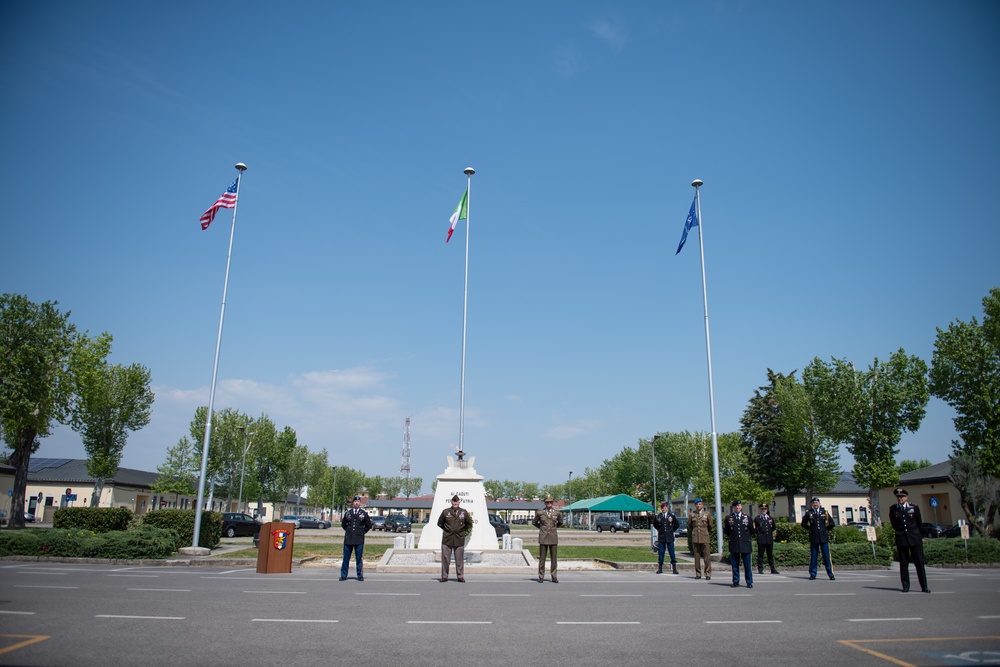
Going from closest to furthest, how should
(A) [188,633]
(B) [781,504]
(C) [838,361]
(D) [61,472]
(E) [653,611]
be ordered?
(A) [188,633] < (E) [653,611] < (C) [838,361] < (D) [61,472] < (B) [781,504]

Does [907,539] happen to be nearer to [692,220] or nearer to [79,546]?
[692,220]

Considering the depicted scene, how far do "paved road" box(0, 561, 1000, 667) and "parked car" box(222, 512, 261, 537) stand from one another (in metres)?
26.3

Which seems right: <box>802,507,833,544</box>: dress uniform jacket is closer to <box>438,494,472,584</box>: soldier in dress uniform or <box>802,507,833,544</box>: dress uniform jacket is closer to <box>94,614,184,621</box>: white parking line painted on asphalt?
<box>438,494,472,584</box>: soldier in dress uniform

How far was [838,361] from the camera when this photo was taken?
3816 centimetres

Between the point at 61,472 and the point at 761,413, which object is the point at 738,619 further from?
the point at 61,472

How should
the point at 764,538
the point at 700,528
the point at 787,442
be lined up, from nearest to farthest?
the point at 700,528 → the point at 764,538 → the point at 787,442

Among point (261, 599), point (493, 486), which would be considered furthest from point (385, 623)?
point (493, 486)

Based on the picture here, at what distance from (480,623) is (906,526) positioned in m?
9.09

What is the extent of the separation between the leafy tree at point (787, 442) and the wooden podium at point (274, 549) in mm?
38985

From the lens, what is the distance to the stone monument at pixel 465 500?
21.3 metres

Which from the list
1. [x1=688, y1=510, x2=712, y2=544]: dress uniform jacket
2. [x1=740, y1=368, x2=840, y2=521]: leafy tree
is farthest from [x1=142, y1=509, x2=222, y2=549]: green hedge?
[x1=740, y1=368, x2=840, y2=521]: leafy tree

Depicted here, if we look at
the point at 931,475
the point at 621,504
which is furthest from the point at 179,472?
the point at 931,475

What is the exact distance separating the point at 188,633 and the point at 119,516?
21.3 m

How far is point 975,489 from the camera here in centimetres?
3956
